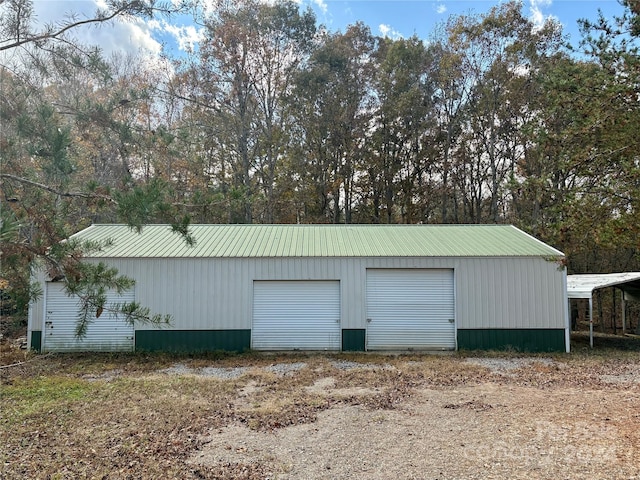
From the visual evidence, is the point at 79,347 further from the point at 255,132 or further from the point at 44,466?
the point at 255,132

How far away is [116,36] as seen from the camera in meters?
4.82

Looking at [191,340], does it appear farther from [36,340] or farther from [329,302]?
[36,340]

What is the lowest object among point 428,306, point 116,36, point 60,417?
point 60,417

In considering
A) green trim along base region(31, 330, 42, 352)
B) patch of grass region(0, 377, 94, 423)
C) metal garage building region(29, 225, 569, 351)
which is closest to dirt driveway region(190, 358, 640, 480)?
patch of grass region(0, 377, 94, 423)

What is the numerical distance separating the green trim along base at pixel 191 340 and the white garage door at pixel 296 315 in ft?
1.39

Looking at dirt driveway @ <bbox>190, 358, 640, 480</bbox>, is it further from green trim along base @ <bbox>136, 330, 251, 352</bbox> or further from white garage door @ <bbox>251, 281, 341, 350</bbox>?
green trim along base @ <bbox>136, 330, 251, 352</bbox>

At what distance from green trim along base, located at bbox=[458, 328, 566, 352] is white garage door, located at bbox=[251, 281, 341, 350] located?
3.14 m

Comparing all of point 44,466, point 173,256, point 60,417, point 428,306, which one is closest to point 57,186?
point 44,466

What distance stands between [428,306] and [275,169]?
41.1 ft

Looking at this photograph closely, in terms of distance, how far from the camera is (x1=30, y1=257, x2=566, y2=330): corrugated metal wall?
10.1 metres

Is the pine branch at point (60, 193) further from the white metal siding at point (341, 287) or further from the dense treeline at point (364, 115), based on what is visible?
the dense treeline at point (364, 115)

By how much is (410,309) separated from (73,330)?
810cm

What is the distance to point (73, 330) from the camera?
10.1 metres

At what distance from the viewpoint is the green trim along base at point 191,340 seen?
32.8ft
